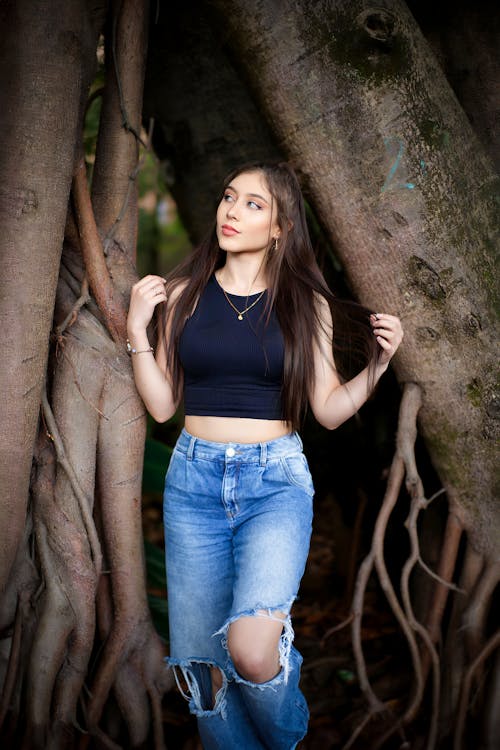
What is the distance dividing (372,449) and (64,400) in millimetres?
1610

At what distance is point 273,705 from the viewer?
212 centimetres

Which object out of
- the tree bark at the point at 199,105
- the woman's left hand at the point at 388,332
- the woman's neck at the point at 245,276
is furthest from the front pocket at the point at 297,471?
the tree bark at the point at 199,105

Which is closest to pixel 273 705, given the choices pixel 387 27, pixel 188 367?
pixel 188 367

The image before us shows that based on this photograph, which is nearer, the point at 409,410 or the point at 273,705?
the point at 273,705

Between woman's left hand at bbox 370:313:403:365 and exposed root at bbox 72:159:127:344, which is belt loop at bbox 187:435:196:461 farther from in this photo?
woman's left hand at bbox 370:313:403:365

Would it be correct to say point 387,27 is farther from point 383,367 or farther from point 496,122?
point 383,367

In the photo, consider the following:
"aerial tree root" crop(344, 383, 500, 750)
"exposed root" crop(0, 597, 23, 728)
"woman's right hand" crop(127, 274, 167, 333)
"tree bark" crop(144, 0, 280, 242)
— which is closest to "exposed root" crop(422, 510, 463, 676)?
"aerial tree root" crop(344, 383, 500, 750)

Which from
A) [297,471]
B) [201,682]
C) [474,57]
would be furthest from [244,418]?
[474,57]

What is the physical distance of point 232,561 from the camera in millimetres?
2400

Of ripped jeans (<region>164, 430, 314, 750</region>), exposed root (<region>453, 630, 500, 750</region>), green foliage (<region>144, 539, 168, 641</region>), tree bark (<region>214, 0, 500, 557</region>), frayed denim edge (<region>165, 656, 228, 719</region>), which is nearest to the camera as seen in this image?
ripped jeans (<region>164, 430, 314, 750</region>)

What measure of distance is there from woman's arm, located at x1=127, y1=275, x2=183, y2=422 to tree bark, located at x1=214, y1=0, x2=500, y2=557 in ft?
2.46

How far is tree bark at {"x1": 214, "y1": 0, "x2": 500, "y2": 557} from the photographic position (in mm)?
2506

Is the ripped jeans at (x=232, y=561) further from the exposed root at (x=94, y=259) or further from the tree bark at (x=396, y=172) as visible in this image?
the tree bark at (x=396, y=172)

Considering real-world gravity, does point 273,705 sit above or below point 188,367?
below
